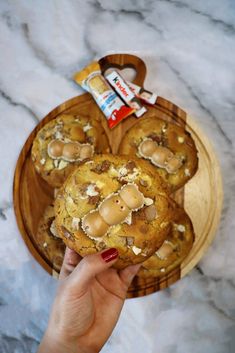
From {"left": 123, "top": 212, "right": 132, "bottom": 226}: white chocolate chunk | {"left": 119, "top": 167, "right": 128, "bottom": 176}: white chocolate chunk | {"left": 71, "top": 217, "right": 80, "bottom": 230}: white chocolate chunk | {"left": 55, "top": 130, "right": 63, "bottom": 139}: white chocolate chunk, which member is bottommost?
Answer: {"left": 123, "top": 212, "right": 132, "bottom": 226}: white chocolate chunk

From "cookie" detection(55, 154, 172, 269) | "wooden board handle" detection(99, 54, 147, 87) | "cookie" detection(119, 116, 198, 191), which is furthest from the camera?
"wooden board handle" detection(99, 54, 147, 87)

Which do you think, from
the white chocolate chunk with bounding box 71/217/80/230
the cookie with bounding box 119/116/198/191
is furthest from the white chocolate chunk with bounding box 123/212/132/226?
the cookie with bounding box 119/116/198/191

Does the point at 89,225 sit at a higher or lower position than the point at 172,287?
higher

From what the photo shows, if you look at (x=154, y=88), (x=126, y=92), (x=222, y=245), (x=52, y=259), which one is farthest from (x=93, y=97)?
(x=222, y=245)

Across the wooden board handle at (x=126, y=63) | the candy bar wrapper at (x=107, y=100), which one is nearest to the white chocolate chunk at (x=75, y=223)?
the candy bar wrapper at (x=107, y=100)

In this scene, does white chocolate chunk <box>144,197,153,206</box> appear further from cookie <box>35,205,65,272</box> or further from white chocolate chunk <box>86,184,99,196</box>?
cookie <box>35,205,65,272</box>

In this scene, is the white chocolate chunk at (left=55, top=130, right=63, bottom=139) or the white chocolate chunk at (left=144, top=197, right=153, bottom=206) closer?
the white chocolate chunk at (left=144, top=197, right=153, bottom=206)

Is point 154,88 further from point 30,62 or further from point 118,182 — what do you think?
point 118,182
